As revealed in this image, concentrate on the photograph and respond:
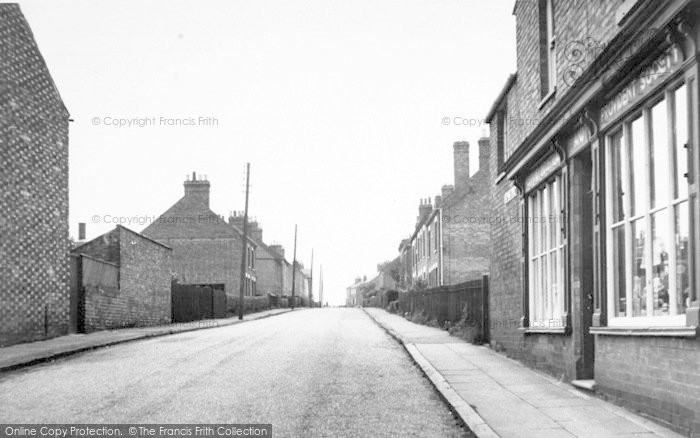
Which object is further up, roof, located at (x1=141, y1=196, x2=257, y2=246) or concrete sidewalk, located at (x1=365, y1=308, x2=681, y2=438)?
roof, located at (x1=141, y1=196, x2=257, y2=246)

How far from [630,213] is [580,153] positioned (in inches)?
66.9

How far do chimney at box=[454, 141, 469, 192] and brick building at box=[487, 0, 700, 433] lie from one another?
29.0 meters

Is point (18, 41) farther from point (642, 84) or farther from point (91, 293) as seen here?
point (642, 84)

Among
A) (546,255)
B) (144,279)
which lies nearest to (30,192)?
(144,279)

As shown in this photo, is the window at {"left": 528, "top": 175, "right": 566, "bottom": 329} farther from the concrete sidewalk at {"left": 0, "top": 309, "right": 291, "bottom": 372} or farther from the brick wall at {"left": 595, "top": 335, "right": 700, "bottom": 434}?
the concrete sidewalk at {"left": 0, "top": 309, "right": 291, "bottom": 372}

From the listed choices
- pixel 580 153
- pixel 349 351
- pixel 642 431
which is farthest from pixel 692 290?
pixel 349 351

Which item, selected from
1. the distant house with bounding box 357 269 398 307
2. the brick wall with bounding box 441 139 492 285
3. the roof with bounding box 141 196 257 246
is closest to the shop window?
the brick wall with bounding box 441 139 492 285

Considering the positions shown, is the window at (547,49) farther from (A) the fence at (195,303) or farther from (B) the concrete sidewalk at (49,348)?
(A) the fence at (195,303)

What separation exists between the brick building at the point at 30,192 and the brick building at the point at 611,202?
420 inches

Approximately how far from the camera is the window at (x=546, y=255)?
1046 centimetres

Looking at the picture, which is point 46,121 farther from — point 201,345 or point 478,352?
point 478,352

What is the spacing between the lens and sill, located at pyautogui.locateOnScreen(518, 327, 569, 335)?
9836 mm

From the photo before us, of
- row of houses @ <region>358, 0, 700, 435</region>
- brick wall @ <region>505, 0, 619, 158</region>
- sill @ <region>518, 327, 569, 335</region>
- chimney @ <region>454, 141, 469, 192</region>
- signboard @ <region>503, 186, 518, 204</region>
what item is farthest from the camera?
chimney @ <region>454, 141, 469, 192</region>

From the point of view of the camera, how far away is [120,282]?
24750 millimetres
